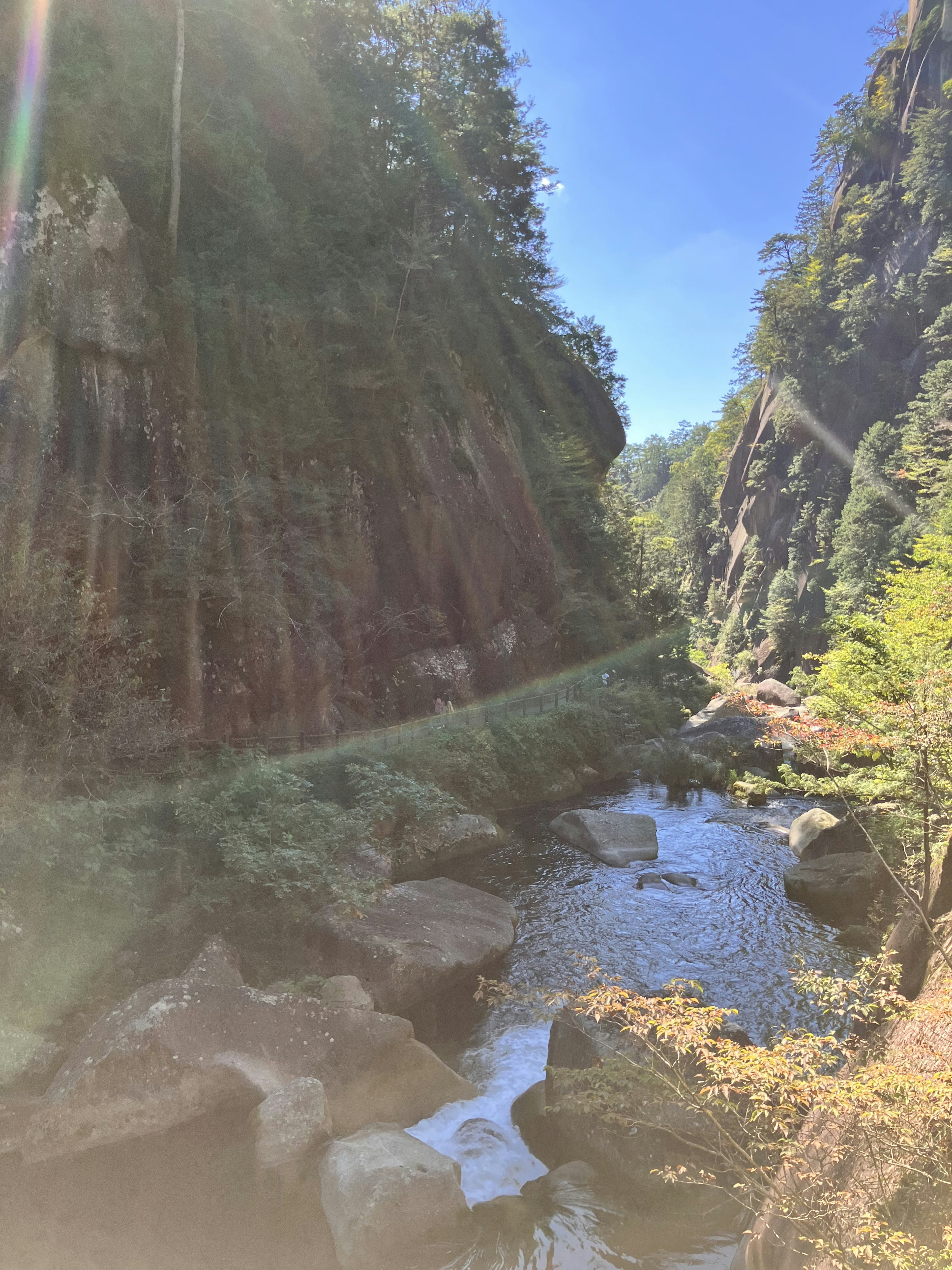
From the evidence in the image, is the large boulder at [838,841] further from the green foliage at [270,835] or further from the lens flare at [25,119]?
the lens flare at [25,119]

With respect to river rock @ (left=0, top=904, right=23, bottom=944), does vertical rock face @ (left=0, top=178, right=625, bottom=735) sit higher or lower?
higher

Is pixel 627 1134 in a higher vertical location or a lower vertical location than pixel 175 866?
lower

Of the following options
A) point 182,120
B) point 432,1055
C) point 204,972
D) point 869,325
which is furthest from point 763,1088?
point 869,325

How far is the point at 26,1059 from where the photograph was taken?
637 cm

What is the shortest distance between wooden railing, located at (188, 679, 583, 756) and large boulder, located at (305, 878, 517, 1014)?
3958 mm

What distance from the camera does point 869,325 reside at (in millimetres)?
49125

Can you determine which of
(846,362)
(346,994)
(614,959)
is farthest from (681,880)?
(846,362)

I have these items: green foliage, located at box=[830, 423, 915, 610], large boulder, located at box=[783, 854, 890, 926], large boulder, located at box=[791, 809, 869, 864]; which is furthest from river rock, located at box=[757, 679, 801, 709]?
large boulder, located at box=[783, 854, 890, 926]

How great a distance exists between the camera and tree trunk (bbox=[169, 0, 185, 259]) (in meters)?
17.6

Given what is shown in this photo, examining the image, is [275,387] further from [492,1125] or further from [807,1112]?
[807,1112]

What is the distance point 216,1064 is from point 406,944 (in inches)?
117

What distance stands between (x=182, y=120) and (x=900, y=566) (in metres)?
20.7

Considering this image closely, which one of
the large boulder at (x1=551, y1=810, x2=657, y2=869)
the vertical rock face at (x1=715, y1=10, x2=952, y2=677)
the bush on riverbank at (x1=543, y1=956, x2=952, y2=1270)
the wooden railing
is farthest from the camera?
the vertical rock face at (x1=715, y1=10, x2=952, y2=677)

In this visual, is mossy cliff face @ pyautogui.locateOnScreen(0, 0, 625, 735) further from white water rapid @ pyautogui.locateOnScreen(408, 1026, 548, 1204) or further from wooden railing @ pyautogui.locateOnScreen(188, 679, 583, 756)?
white water rapid @ pyautogui.locateOnScreen(408, 1026, 548, 1204)
